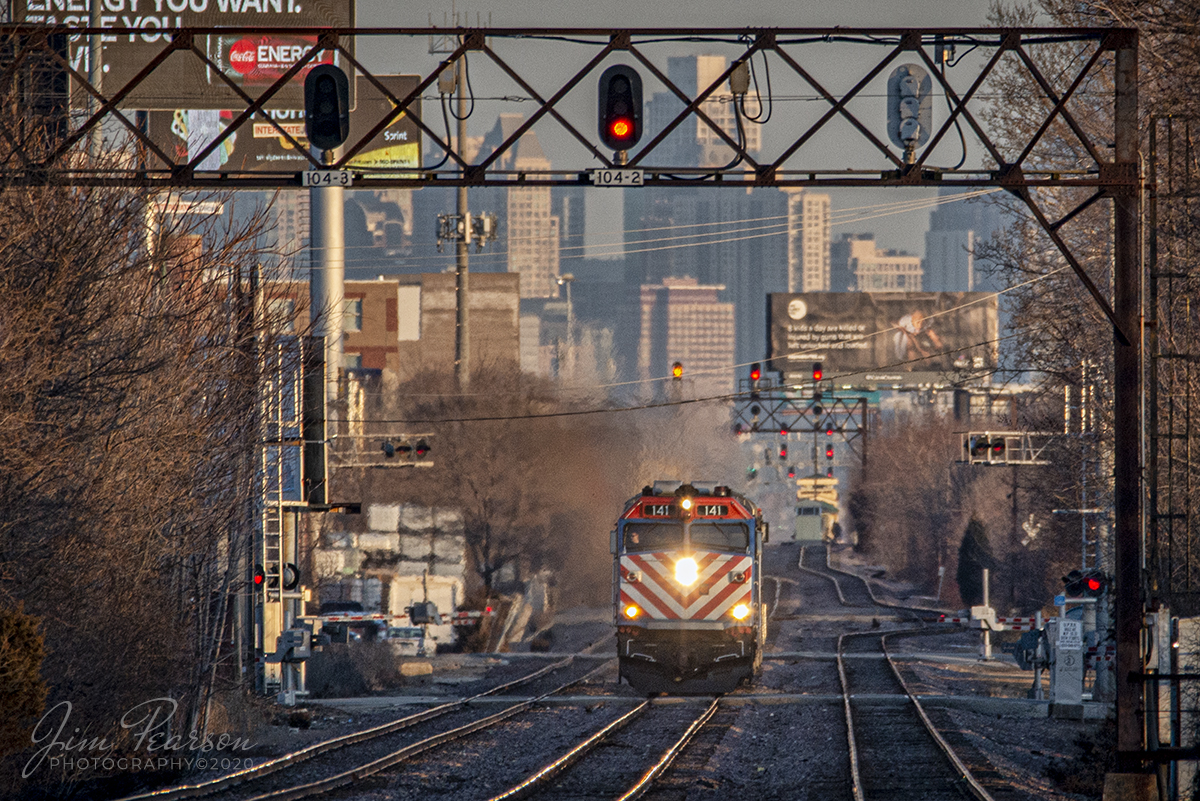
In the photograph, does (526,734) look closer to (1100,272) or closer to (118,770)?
(118,770)

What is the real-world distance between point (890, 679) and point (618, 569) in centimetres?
781

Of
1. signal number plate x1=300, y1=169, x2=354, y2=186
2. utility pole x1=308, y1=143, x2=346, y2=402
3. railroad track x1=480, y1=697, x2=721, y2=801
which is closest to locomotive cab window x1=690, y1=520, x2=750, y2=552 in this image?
railroad track x1=480, y1=697, x2=721, y2=801

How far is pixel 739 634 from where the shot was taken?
24.1 meters

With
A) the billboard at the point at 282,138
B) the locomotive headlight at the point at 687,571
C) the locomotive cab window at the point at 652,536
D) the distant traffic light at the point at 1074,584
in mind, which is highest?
the billboard at the point at 282,138

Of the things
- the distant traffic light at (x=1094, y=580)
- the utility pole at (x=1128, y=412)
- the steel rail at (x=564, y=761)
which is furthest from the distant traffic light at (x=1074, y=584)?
the utility pole at (x=1128, y=412)

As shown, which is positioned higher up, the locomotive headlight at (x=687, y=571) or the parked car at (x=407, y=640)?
the locomotive headlight at (x=687, y=571)

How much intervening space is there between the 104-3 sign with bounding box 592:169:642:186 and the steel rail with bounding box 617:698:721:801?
21.9 ft

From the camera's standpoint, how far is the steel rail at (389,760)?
14711 millimetres

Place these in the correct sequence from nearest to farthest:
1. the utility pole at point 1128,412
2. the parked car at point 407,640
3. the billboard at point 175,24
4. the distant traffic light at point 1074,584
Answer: the utility pole at point 1128,412 → the distant traffic light at point 1074,584 → the billboard at point 175,24 → the parked car at point 407,640

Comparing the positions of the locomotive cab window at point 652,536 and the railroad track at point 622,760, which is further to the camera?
the locomotive cab window at point 652,536

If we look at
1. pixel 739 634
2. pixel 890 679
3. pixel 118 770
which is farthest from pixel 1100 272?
pixel 118 770
